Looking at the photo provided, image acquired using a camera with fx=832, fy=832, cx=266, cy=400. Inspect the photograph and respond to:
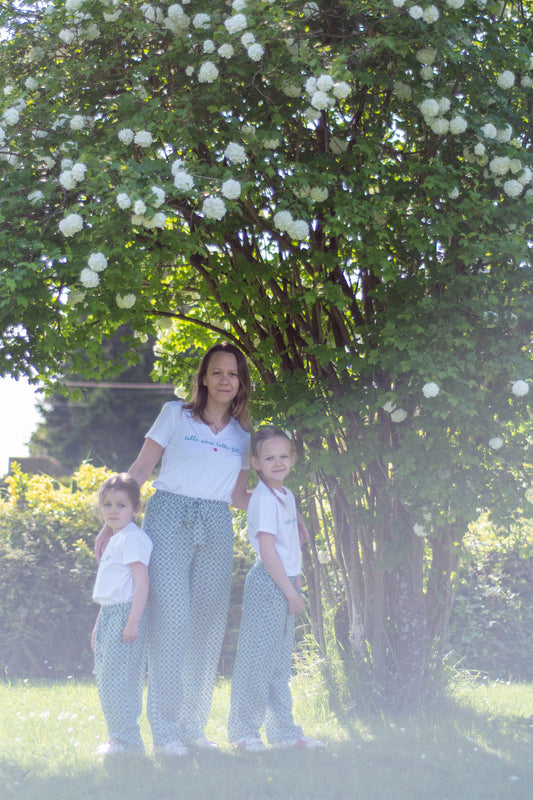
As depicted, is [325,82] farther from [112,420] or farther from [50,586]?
[112,420]

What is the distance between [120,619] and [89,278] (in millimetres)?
1225

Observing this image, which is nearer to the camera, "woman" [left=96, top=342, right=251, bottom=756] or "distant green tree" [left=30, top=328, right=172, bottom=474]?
"woman" [left=96, top=342, right=251, bottom=756]

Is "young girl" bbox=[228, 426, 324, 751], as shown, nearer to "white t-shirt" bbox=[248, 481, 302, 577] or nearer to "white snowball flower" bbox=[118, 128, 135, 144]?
"white t-shirt" bbox=[248, 481, 302, 577]

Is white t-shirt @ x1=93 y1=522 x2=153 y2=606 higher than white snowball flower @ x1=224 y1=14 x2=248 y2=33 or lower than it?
lower

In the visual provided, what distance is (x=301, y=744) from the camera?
10.3ft

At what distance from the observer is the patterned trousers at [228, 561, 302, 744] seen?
3.13 meters

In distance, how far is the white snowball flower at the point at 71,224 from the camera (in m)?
2.89

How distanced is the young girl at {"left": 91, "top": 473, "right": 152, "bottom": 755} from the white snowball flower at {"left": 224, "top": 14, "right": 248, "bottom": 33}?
5.70ft

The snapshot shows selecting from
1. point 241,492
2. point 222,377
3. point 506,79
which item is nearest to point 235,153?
point 222,377

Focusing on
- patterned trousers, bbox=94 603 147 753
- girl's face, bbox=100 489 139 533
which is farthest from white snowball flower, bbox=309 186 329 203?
patterned trousers, bbox=94 603 147 753

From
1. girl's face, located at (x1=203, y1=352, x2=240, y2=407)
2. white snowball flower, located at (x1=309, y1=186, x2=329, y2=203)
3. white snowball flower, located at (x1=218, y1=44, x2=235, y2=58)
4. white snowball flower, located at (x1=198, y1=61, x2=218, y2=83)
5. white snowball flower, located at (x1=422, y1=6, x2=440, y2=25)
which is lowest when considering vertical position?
girl's face, located at (x1=203, y1=352, x2=240, y2=407)

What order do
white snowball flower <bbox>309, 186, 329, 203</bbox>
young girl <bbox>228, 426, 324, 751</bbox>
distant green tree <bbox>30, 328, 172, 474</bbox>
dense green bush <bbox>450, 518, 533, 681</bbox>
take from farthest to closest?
distant green tree <bbox>30, 328, 172, 474</bbox>
dense green bush <bbox>450, 518, 533, 681</bbox>
white snowball flower <bbox>309, 186, 329, 203</bbox>
young girl <bbox>228, 426, 324, 751</bbox>

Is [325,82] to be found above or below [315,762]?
above

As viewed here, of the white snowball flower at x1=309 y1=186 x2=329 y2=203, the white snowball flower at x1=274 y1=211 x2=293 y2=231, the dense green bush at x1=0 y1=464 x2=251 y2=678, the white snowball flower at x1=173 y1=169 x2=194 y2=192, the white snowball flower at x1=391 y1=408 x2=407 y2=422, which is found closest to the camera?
the white snowball flower at x1=173 y1=169 x2=194 y2=192
